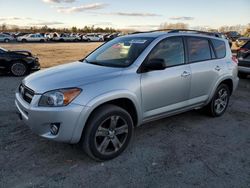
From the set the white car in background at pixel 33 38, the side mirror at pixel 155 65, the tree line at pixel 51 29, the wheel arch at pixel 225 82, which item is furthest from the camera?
the tree line at pixel 51 29

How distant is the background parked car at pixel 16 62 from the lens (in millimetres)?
9852

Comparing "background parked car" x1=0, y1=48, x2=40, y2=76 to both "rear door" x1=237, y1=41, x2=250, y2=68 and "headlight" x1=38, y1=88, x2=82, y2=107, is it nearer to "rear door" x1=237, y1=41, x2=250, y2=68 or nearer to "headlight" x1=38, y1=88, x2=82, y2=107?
"headlight" x1=38, y1=88, x2=82, y2=107

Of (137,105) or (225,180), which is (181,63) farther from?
(225,180)

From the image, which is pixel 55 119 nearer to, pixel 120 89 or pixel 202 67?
pixel 120 89

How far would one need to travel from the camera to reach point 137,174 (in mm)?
3227

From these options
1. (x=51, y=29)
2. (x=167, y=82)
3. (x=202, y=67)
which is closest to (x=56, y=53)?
(x=202, y=67)

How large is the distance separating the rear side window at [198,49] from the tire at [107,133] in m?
1.77

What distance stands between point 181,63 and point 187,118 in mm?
1452

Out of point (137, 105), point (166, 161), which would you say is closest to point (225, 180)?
point (166, 161)

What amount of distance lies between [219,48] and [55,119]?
366 centimetres

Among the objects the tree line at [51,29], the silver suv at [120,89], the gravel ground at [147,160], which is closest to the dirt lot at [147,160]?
the gravel ground at [147,160]

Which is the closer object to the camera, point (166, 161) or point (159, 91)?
point (166, 161)

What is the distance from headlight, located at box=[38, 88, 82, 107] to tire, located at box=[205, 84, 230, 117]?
307 centimetres

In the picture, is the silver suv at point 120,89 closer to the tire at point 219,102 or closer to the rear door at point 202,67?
the rear door at point 202,67
